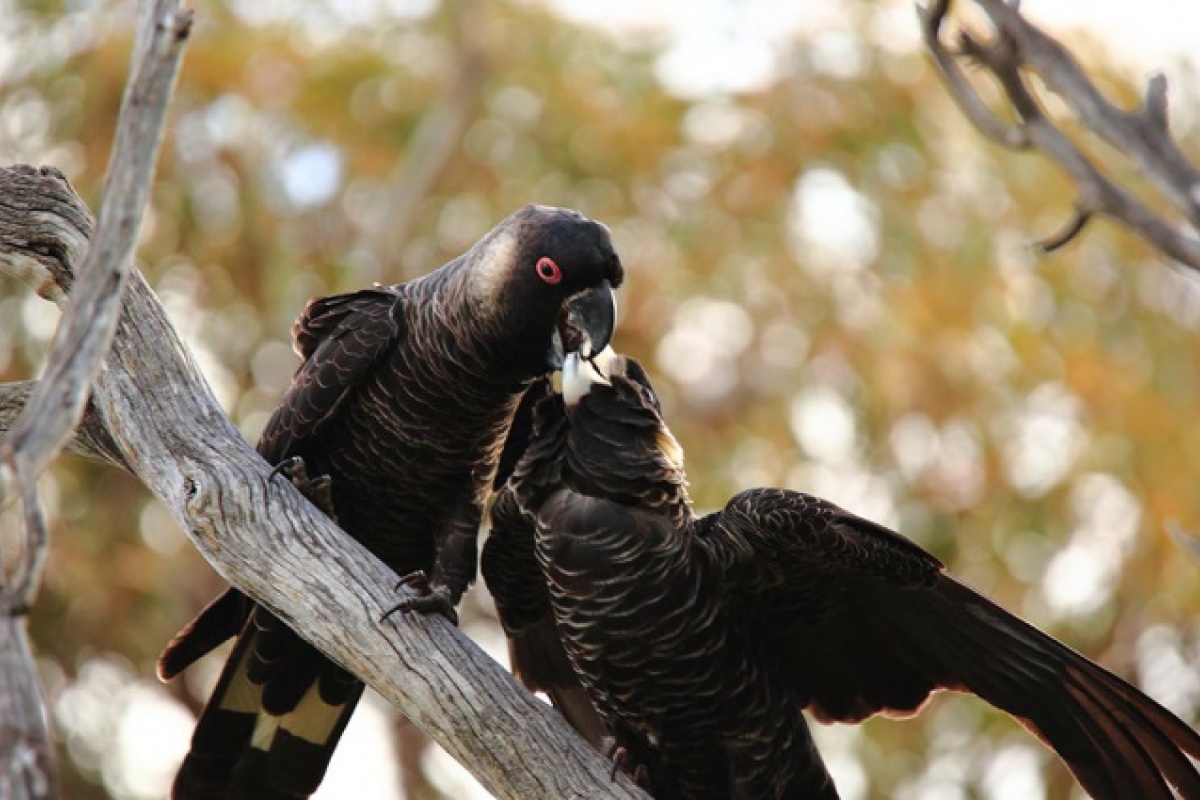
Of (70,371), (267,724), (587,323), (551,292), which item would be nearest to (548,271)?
(551,292)

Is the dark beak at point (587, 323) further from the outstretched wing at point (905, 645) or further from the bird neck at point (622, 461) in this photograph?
the outstretched wing at point (905, 645)

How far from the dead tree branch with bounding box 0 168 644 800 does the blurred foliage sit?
5.52 m

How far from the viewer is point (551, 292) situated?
515 cm

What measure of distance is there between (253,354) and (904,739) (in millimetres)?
5322

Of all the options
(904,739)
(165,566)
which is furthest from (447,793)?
(904,739)

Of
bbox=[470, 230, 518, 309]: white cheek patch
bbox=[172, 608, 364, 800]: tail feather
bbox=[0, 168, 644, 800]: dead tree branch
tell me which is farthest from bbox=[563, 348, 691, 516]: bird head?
bbox=[172, 608, 364, 800]: tail feather

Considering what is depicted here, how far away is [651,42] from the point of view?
445 inches

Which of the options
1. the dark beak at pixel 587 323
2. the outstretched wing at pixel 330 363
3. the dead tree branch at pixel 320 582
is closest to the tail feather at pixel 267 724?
the outstretched wing at pixel 330 363

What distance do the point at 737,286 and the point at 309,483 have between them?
6.72m

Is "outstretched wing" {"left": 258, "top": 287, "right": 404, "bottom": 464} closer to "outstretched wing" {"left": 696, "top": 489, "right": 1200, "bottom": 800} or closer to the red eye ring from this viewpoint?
the red eye ring

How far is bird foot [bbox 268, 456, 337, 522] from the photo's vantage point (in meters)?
4.98

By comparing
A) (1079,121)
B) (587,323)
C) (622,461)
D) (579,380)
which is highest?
(1079,121)

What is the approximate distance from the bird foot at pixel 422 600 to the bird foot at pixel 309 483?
0.49 m

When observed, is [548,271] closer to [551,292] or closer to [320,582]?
[551,292]
